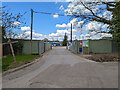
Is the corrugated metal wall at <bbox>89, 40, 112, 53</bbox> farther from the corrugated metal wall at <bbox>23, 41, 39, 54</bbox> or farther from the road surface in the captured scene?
the road surface

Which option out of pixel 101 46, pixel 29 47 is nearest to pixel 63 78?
pixel 29 47

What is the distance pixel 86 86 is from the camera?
3736mm

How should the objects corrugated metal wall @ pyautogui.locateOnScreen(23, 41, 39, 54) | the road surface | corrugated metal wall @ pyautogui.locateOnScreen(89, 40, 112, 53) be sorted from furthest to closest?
corrugated metal wall @ pyautogui.locateOnScreen(89, 40, 112, 53)
corrugated metal wall @ pyautogui.locateOnScreen(23, 41, 39, 54)
the road surface

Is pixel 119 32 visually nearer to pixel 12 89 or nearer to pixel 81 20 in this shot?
pixel 81 20

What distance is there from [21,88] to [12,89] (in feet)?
1.04

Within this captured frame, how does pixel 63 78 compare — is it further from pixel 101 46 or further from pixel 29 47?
pixel 101 46

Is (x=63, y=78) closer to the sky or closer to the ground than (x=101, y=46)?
closer to the ground

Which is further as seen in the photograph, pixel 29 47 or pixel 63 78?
pixel 29 47

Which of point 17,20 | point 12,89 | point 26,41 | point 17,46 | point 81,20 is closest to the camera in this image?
point 12,89

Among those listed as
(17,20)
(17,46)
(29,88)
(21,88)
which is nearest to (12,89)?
(21,88)

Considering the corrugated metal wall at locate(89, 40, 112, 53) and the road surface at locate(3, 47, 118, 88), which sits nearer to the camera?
the road surface at locate(3, 47, 118, 88)

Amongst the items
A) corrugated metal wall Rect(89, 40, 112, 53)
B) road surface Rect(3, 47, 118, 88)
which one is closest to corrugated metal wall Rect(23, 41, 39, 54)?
corrugated metal wall Rect(89, 40, 112, 53)

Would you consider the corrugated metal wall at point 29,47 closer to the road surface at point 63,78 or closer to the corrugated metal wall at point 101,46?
the corrugated metal wall at point 101,46

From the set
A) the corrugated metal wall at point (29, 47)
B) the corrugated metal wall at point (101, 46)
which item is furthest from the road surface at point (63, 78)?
the corrugated metal wall at point (101, 46)
